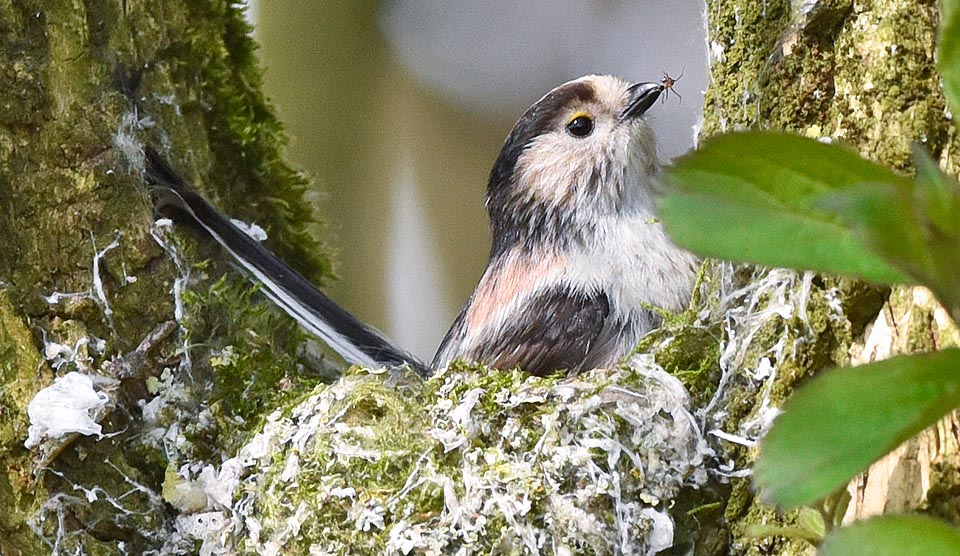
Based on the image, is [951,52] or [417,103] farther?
[417,103]

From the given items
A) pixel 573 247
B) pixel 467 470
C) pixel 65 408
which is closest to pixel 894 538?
pixel 467 470

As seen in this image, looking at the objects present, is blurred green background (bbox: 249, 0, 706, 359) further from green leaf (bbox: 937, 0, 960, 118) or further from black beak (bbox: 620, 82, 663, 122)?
green leaf (bbox: 937, 0, 960, 118)

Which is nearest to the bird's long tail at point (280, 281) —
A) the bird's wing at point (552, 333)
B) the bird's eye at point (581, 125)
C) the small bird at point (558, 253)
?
the small bird at point (558, 253)

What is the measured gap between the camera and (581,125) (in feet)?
6.88

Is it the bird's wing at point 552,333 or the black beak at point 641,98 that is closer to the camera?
the bird's wing at point 552,333

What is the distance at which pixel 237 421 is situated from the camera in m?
1.51

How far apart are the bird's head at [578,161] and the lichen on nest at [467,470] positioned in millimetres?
693

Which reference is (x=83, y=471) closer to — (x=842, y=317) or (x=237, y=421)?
(x=237, y=421)

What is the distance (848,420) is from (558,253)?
1534 millimetres

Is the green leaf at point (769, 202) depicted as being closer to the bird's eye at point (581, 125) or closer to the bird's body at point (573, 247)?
the bird's body at point (573, 247)

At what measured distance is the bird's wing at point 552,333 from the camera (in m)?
1.70

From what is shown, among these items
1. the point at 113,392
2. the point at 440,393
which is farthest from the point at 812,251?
the point at 113,392

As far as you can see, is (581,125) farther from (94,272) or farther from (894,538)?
(894,538)

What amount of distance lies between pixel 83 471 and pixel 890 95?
1.23 meters
